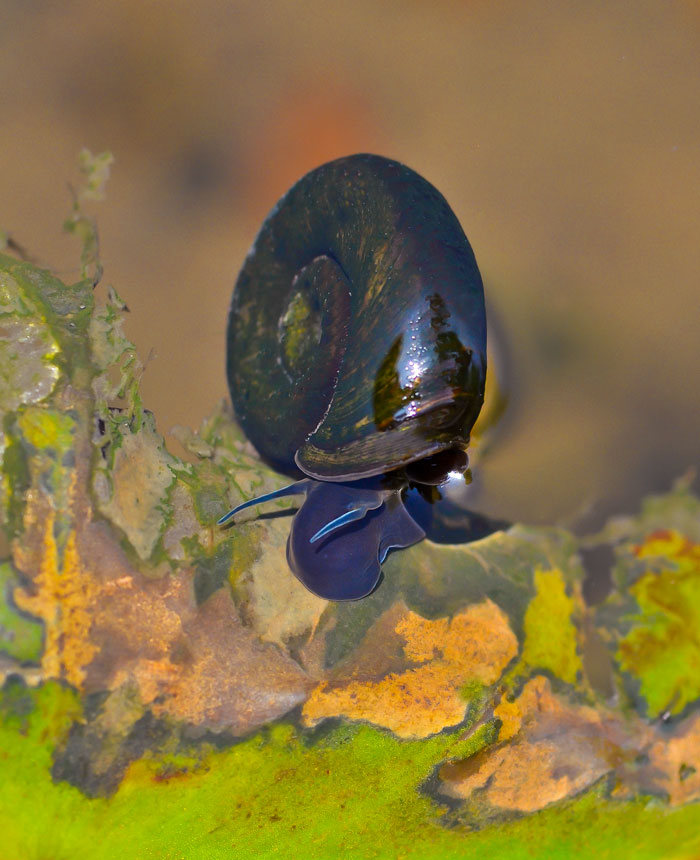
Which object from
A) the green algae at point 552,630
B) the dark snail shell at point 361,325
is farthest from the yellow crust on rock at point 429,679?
the dark snail shell at point 361,325

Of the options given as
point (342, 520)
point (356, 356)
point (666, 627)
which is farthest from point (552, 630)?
point (356, 356)

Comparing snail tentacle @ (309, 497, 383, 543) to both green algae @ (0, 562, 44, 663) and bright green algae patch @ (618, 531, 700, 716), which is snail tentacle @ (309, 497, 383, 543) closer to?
green algae @ (0, 562, 44, 663)

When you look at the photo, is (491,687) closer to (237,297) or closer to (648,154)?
(237,297)

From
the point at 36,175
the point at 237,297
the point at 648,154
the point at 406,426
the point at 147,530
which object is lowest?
the point at 147,530

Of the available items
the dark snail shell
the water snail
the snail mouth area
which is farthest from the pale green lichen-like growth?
the snail mouth area

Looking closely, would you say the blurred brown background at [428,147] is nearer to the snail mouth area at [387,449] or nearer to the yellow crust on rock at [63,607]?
the yellow crust on rock at [63,607]

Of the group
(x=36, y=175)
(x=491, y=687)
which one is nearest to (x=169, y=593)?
(x=491, y=687)
